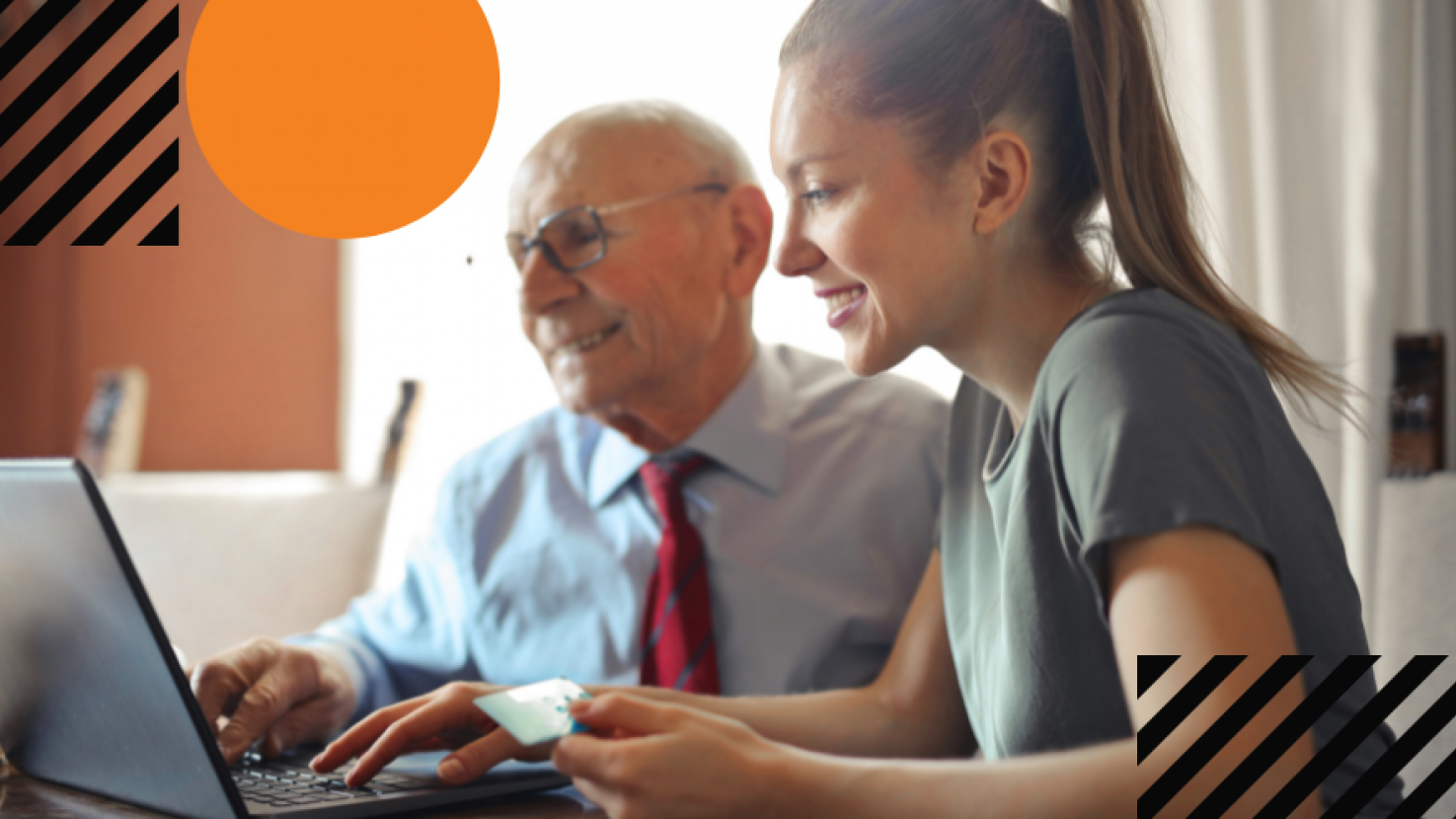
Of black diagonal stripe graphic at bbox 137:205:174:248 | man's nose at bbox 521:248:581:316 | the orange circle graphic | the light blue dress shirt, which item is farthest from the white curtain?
black diagonal stripe graphic at bbox 137:205:174:248

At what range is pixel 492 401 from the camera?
288 cm

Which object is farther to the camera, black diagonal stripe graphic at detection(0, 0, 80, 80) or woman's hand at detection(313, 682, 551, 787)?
black diagonal stripe graphic at detection(0, 0, 80, 80)

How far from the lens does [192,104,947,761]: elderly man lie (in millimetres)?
1321

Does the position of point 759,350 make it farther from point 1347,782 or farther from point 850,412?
point 1347,782

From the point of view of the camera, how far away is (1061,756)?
0.58 meters

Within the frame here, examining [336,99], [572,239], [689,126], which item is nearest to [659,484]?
[572,239]

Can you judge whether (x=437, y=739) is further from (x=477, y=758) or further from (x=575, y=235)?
(x=575, y=235)

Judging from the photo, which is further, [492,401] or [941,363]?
[492,401]

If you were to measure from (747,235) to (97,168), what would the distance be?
302 centimetres

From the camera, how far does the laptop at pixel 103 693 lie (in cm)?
66

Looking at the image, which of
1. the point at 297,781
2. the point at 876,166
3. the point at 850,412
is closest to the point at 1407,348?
the point at 850,412

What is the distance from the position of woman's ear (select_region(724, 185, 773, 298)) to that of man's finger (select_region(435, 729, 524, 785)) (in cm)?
85

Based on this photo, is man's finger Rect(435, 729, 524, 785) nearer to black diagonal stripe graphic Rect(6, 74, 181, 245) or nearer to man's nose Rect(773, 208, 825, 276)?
man's nose Rect(773, 208, 825, 276)

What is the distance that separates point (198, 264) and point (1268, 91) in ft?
10.4
